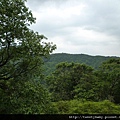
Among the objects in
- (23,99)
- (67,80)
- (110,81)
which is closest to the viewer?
(23,99)

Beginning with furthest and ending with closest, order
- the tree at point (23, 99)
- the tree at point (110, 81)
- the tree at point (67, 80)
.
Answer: the tree at point (67, 80), the tree at point (110, 81), the tree at point (23, 99)

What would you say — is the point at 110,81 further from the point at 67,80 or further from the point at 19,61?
the point at 19,61

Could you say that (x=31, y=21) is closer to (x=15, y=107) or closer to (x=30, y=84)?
(x=30, y=84)

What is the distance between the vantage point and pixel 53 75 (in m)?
40.4

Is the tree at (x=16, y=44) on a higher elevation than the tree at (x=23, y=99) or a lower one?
higher

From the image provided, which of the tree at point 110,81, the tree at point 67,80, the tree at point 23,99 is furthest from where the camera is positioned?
the tree at point 67,80

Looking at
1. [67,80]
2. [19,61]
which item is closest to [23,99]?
[19,61]

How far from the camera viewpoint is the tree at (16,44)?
988 centimetres

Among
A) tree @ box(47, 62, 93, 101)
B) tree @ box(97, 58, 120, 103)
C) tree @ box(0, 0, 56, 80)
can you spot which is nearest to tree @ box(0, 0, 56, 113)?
tree @ box(0, 0, 56, 80)

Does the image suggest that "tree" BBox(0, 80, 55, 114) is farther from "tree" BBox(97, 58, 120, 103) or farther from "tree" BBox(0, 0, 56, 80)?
"tree" BBox(97, 58, 120, 103)

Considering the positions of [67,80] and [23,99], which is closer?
[23,99]

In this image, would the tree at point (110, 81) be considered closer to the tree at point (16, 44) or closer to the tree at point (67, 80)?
the tree at point (67, 80)

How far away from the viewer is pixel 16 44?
10.2m

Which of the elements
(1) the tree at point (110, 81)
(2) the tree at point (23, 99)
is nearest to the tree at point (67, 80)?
(1) the tree at point (110, 81)
